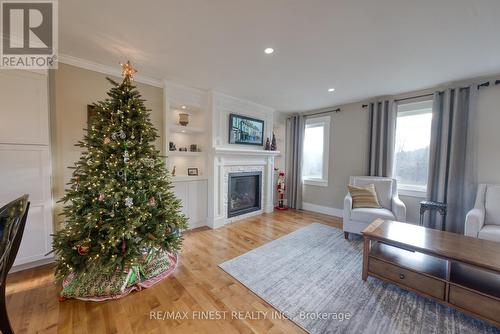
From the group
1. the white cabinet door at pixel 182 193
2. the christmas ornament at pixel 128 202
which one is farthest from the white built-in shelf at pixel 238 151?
the christmas ornament at pixel 128 202

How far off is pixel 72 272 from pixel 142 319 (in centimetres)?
86

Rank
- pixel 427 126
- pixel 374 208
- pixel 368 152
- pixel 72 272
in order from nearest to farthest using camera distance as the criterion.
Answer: pixel 72 272 → pixel 374 208 → pixel 427 126 → pixel 368 152

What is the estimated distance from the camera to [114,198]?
1.76 meters

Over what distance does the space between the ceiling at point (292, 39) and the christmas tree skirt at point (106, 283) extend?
2191mm

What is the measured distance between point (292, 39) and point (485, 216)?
3245mm

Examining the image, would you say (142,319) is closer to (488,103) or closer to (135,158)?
(135,158)

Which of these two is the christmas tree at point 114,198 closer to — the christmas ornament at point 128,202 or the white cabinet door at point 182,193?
the christmas ornament at point 128,202

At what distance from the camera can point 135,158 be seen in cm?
191

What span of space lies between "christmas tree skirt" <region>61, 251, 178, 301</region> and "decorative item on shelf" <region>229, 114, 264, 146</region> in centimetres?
247

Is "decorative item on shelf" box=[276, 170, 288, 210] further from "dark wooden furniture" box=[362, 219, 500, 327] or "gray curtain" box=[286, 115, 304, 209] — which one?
"dark wooden furniture" box=[362, 219, 500, 327]

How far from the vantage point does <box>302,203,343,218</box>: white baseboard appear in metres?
4.28

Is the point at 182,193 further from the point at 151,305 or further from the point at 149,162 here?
the point at 151,305

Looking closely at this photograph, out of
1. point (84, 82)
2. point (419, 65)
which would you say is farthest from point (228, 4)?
point (419, 65)

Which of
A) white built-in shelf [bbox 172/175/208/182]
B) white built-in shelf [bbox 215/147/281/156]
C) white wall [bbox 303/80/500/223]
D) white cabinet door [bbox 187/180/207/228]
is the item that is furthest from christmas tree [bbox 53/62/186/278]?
white wall [bbox 303/80/500/223]
